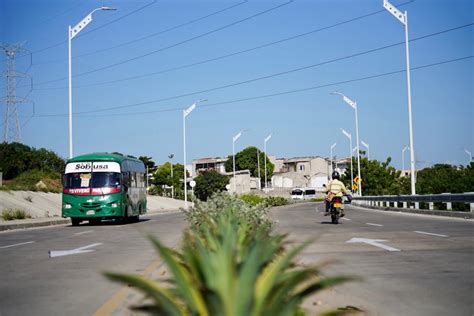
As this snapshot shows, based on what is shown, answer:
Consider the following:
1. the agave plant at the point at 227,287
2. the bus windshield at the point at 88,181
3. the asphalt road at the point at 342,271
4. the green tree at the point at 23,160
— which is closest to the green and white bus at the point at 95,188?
the bus windshield at the point at 88,181

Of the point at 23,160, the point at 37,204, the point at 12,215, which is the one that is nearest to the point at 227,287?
the point at 12,215

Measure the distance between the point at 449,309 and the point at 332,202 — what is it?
53.5 ft

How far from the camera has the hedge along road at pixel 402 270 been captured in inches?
292

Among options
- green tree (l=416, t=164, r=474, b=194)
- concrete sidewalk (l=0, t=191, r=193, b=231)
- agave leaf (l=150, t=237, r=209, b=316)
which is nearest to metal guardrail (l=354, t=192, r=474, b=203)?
green tree (l=416, t=164, r=474, b=194)

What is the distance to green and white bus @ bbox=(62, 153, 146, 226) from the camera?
30.0 m

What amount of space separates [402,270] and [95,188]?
2215 cm

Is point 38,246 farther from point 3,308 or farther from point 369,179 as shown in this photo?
point 369,179

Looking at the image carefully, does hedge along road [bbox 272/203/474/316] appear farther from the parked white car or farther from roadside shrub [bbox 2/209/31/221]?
the parked white car

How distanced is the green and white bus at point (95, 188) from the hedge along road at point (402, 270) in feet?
50.5

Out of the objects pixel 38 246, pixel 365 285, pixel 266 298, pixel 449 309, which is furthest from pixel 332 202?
pixel 266 298

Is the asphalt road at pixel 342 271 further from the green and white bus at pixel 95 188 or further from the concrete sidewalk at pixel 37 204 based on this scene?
the concrete sidewalk at pixel 37 204

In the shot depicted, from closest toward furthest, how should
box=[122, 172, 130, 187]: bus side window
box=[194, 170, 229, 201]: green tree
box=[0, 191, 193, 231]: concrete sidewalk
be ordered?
1. box=[122, 172, 130, 187]: bus side window
2. box=[0, 191, 193, 231]: concrete sidewalk
3. box=[194, 170, 229, 201]: green tree

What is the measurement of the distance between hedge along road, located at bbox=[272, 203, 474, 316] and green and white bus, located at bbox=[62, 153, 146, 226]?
15381 mm

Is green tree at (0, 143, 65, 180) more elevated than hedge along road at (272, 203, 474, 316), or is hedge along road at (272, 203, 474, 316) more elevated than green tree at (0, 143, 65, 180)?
green tree at (0, 143, 65, 180)
